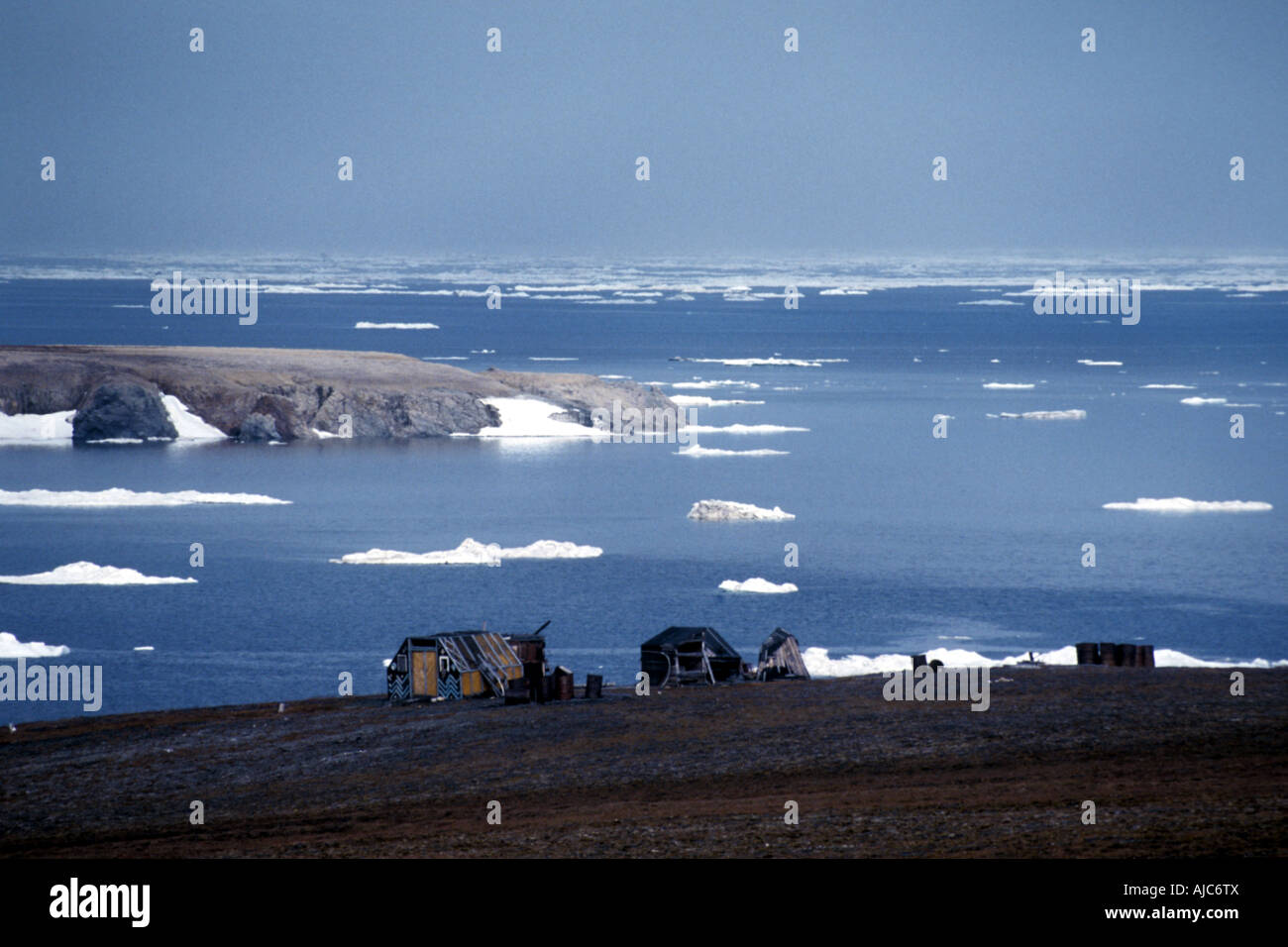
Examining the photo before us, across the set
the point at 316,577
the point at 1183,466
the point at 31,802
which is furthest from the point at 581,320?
Result: the point at 31,802

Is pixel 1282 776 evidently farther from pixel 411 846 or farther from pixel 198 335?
pixel 198 335

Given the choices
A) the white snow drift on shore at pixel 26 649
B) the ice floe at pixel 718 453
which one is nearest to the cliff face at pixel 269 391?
the ice floe at pixel 718 453

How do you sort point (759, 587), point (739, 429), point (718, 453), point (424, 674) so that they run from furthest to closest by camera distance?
point (739, 429)
point (718, 453)
point (759, 587)
point (424, 674)

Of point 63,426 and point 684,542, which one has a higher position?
point 63,426

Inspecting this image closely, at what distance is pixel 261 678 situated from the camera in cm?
3130

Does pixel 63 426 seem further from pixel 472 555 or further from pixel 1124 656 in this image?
pixel 1124 656

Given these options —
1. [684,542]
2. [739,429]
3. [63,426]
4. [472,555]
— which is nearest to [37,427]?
[63,426]

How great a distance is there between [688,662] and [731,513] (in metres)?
25.1

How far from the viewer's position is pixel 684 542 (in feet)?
156

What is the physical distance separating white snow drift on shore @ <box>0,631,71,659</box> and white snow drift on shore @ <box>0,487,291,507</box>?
20230 millimetres

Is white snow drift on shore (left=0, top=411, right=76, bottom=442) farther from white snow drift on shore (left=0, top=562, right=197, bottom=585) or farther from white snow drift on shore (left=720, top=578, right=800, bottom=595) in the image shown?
white snow drift on shore (left=720, top=578, right=800, bottom=595)

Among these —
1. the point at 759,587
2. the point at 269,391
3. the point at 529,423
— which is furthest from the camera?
the point at 529,423

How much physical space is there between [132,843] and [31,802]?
12.9 feet

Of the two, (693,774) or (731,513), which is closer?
(693,774)
